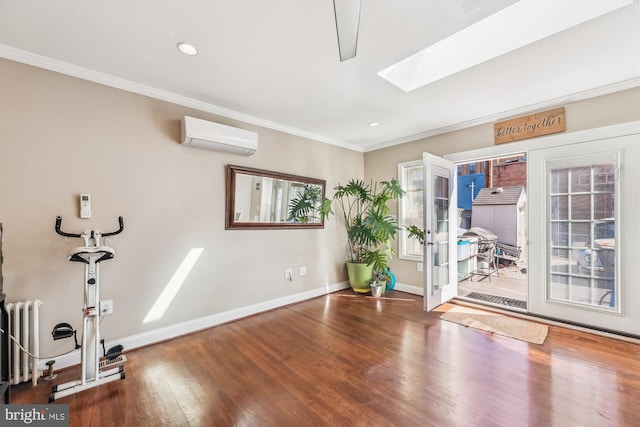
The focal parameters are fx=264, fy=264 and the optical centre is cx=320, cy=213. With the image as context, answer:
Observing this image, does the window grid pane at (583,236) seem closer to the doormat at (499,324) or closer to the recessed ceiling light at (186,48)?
the doormat at (499,324)

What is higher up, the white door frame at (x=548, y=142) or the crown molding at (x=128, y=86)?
the crown molding at (x=128, y=86)

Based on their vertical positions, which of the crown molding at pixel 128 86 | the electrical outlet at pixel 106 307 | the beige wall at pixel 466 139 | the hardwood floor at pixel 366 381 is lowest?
the hardwood floor at pixel 366 381

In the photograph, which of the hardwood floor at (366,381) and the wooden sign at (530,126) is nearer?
the hardwood floor at (366,381)

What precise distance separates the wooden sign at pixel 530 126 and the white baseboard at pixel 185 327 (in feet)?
10.7

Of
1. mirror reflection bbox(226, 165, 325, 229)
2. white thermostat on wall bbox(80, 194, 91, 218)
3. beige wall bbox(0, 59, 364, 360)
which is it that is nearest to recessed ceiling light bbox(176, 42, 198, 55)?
beige wall bbox(0, 59, 364, 360)

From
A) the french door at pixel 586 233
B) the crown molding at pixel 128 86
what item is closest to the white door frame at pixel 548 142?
the french door at pixel 586 233

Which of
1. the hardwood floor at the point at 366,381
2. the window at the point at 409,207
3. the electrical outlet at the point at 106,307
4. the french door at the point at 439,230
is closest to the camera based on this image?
the hardwood floor at the point at 366,381

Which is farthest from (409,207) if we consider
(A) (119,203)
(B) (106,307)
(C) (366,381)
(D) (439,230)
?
(B) (106,307)

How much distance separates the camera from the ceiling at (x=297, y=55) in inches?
63.9

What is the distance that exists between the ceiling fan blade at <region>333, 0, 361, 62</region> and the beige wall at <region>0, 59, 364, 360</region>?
210 cm

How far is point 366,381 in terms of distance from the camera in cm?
191

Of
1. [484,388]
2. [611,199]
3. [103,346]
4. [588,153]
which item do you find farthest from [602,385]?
[103,346]

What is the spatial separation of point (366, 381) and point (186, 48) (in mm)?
2797

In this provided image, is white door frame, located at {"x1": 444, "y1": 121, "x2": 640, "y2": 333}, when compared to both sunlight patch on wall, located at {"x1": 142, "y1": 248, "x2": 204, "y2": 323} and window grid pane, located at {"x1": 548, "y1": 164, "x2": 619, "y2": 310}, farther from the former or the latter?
sunlight patch on wall, located at {"x1": 142, "y1": 248, "x2": 204, "y2": 323}
